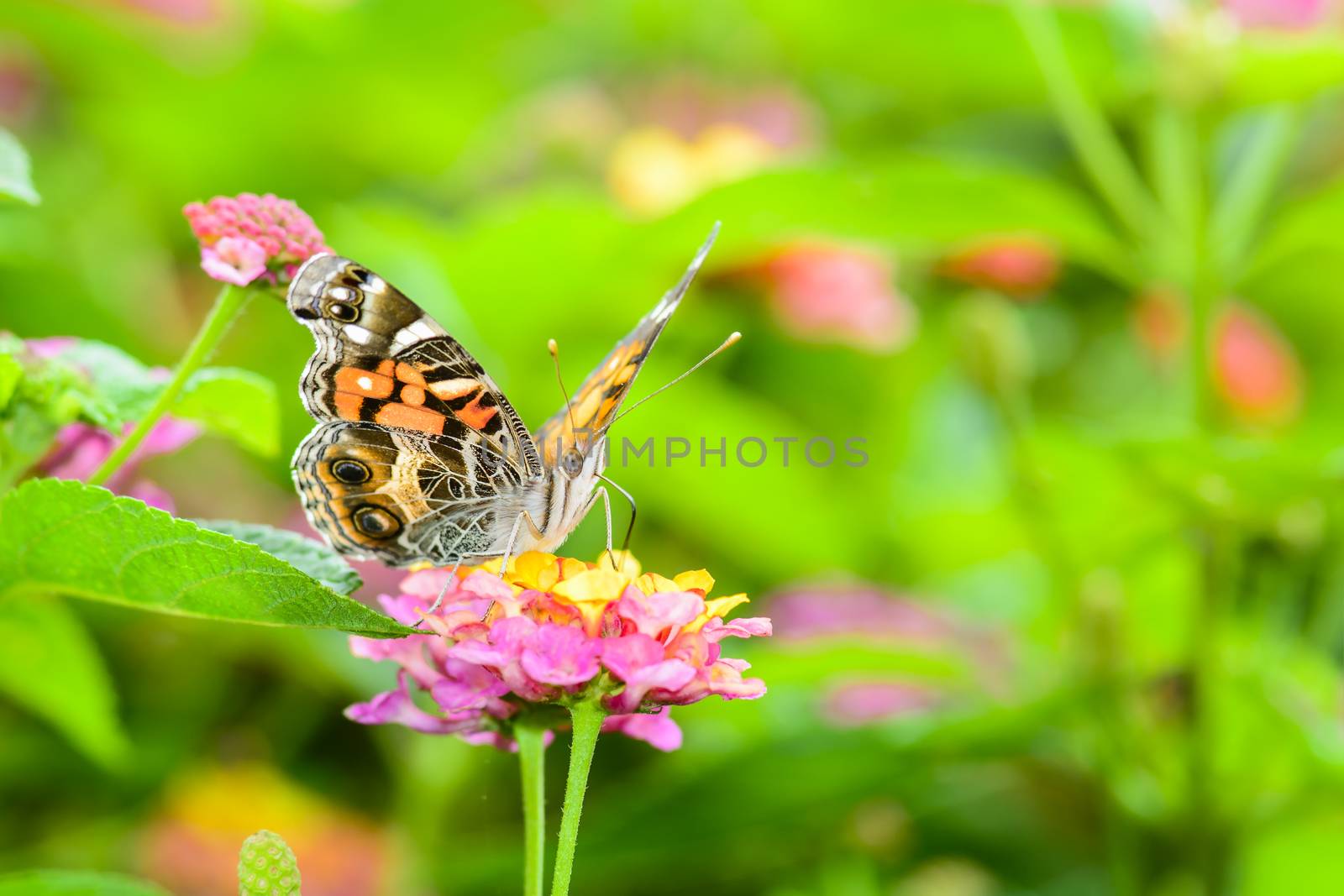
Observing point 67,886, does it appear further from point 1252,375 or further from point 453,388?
point 1252,375

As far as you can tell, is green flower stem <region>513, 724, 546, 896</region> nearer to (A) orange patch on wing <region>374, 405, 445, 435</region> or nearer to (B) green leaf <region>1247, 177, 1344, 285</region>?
(A) orange patch on wing <region>374, 405, 445, 435</region>

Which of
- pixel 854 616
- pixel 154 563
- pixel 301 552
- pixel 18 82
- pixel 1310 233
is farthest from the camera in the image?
pixel 18 82

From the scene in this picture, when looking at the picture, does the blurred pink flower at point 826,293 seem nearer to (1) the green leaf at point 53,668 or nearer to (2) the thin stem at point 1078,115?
(2) the thin stem at point 1078,115

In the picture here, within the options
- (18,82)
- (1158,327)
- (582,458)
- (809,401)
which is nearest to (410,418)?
(582,458)

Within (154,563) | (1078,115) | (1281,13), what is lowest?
(154,563)

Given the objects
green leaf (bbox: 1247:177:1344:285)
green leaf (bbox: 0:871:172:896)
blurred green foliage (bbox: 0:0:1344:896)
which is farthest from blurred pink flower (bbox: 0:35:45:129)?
green leaf (bbox: 1247:177:1344:285)

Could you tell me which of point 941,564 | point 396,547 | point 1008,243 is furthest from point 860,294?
point 396,547

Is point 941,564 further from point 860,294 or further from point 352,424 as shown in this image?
point 352,424
